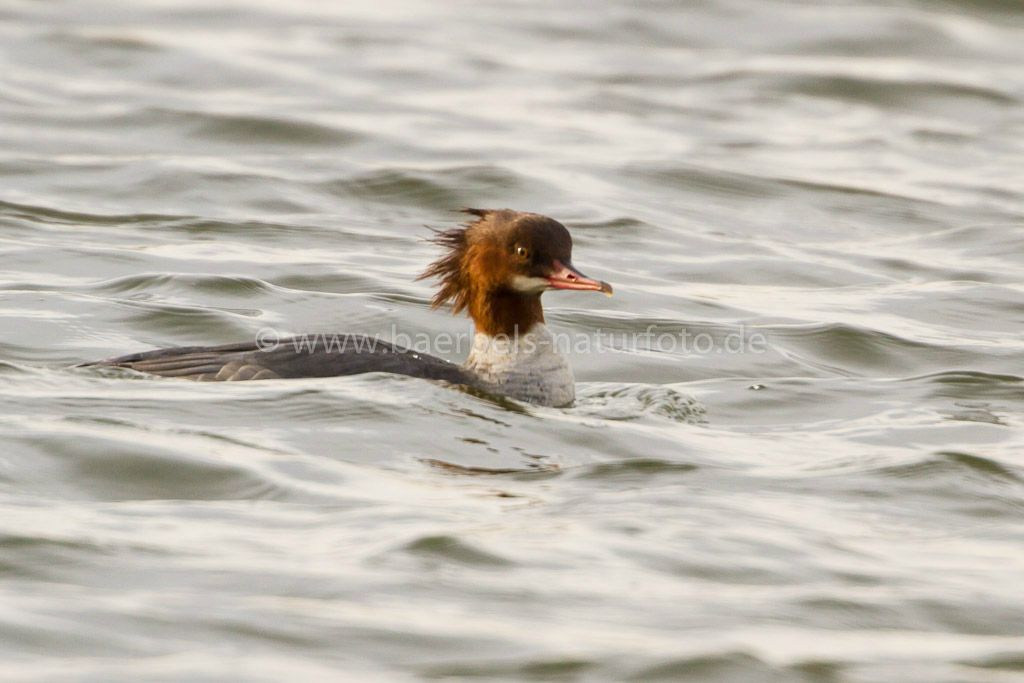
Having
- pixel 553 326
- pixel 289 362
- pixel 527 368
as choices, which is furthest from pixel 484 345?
pixel 553 326

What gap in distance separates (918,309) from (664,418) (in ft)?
11.2

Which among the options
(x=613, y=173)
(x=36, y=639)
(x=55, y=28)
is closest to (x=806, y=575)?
(x=36, y=639)

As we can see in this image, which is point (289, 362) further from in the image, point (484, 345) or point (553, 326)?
point (553, 326)

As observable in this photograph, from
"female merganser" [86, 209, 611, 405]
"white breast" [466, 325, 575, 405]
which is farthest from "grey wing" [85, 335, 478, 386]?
"white breast" [466, 325, 575, 405]

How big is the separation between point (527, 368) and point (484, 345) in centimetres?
26

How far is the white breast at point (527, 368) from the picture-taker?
26.4ft

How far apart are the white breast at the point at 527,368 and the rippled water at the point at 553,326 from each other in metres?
0.21

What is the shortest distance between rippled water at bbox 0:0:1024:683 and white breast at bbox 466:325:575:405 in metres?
0.21

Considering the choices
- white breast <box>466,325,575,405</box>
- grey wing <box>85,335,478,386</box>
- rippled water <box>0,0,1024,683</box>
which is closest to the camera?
rippled water <box>0,0,1024,683</box>

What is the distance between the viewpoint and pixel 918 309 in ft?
35.7

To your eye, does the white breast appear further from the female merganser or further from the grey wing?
the grey wing

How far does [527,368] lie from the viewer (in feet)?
26.4

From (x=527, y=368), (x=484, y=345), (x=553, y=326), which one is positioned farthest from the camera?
(x=553, y=326)

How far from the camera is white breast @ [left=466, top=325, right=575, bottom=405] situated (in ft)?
26.4
